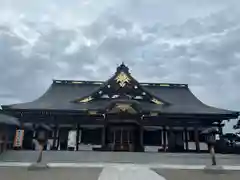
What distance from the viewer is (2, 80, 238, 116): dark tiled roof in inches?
794

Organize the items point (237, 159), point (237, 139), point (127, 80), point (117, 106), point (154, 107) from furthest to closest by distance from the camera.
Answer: point (237, 139), point (127, 80), point (154, 107), point (117, 106), point (237, 159)

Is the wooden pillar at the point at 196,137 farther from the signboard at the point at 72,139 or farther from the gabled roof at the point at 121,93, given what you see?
the signboard at the point at 72,139

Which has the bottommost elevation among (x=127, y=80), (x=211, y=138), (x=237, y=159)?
(x=237, y=159)

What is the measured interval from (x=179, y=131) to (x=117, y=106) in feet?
19.6

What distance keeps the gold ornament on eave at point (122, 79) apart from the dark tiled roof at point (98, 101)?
1.77m

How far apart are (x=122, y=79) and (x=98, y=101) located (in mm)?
2805

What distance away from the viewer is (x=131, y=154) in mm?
16172

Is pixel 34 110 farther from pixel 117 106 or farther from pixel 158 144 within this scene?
pixel 158 144

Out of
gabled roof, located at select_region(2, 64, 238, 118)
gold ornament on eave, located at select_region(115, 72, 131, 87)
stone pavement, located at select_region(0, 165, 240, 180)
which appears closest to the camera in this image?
stone pavement, located at select_region(0, 165, 240, 180)

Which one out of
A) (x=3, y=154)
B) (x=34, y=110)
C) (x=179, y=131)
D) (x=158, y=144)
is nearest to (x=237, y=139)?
(x=179, y=131)

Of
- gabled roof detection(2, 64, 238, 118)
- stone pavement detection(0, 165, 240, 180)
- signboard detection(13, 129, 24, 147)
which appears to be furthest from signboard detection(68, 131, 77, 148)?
stone pavement detection(0, 165, 240, 180)

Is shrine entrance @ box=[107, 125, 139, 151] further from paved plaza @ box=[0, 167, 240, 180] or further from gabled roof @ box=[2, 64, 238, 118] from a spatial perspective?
paved plaza @ box=[0, 167, 240, 180]

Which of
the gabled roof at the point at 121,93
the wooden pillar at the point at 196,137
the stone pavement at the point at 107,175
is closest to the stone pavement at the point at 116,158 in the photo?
the wooden pillar at the point at 196,137

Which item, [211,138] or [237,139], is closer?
[211,138]
